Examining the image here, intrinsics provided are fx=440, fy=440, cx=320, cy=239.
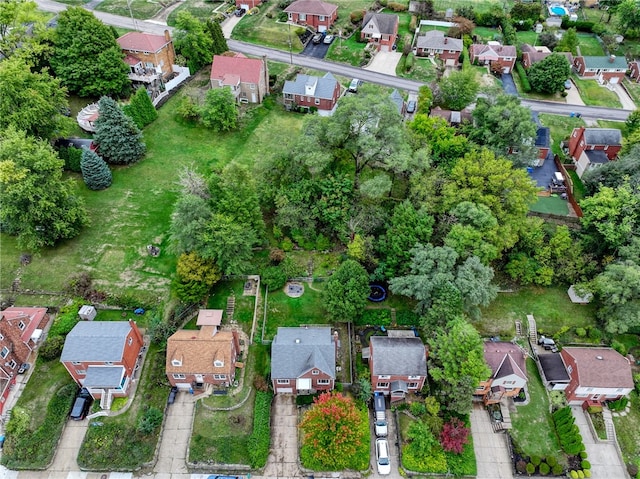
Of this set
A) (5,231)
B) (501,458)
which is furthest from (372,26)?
(501,458)

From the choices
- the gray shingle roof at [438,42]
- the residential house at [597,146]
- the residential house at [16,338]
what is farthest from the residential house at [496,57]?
the residential house at [16,338]

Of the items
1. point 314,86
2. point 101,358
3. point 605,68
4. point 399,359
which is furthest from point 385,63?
point 101,358

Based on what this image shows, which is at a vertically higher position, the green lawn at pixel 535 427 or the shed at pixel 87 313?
the shed at pixel 87 313

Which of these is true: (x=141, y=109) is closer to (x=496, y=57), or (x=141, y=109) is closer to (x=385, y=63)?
(x=385, y=63)

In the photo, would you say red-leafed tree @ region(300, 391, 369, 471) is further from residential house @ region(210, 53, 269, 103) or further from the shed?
residential house @ region(210, 53, 269, 103)

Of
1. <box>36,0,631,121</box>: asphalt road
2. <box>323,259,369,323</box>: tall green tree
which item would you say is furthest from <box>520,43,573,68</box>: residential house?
<box>323,259,369,323</box>: tall green tree

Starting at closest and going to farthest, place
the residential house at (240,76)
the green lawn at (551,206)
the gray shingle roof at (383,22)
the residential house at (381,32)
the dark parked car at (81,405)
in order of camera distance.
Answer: the dark parked car at (81,405)
the green lawn at (551,206)
the residential house at (240,76)
the residential house at (381,32)
the gray shingle roof at (383,22)

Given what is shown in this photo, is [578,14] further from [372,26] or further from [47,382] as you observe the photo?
[47,382]

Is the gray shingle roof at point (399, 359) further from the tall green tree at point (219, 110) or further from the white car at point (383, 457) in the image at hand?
the tall green tree at point (219, 110)
